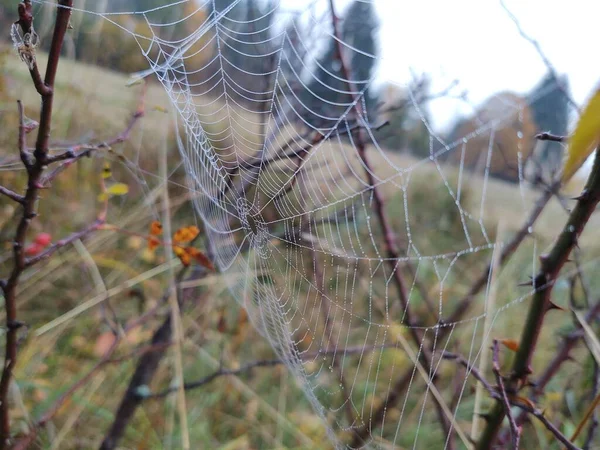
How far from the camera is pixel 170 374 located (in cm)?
169

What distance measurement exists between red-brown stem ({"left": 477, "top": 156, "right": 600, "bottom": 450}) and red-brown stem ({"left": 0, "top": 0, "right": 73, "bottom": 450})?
1.53ft

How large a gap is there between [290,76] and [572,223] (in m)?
0.96

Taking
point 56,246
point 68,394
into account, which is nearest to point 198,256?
point 56,246

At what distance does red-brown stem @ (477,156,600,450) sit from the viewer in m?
0.47

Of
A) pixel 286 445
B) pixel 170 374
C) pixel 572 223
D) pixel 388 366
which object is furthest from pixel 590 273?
pixel 572 223

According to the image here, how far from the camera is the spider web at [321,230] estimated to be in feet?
2.68

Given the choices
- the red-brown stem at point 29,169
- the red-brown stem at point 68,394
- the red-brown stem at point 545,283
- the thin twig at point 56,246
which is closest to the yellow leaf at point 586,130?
the red-brown stem at point 545,283

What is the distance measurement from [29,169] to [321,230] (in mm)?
1648

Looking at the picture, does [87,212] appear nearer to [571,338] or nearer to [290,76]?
[290,76]

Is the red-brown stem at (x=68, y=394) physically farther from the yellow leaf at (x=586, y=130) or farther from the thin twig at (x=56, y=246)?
the yellow leaf at (x=586, y=130)

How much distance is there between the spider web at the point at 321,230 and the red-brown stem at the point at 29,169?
0.06 metres

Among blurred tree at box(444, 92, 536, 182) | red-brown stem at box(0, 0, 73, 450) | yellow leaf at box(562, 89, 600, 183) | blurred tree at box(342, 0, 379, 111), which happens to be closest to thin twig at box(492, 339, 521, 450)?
blurred tree at box(444, 92, 536, 182)

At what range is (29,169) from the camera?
0.53 meters

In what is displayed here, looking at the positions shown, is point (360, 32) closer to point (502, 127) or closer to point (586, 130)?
point (502, 127)
